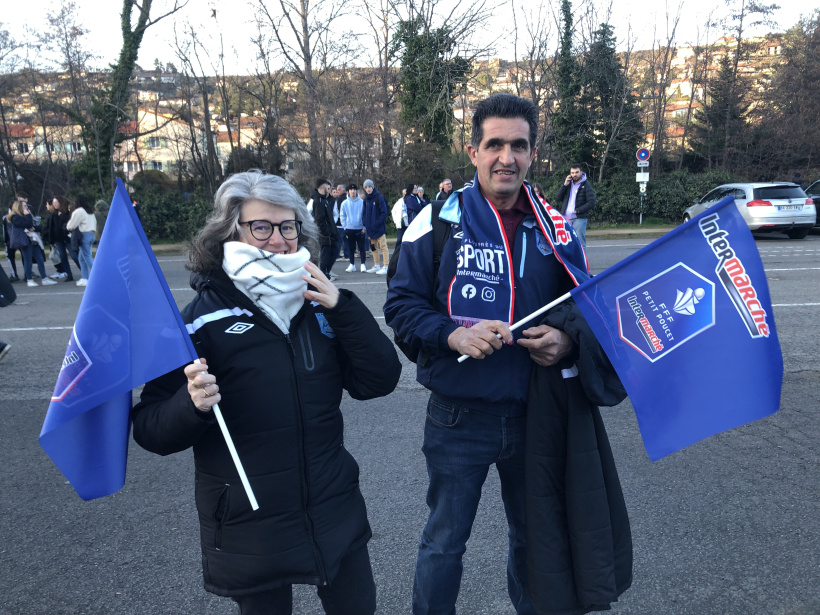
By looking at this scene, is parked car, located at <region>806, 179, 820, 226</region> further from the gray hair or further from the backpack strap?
the gray hair

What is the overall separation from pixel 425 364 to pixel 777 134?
32.6 meters

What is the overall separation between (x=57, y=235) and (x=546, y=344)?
42.8 feet

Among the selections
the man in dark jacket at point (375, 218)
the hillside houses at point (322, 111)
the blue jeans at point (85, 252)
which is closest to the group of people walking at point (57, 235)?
the blue jeans at point (85, 252)

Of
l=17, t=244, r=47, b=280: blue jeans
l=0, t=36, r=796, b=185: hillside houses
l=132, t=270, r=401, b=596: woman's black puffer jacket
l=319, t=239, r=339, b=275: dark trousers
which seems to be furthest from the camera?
l=0, t=36, r=796, b=185: hillside houses

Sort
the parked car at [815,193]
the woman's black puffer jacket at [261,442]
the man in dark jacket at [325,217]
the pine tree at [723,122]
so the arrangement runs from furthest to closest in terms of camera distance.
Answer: the pine tree at [723,122] < the parked car at [815,193] < the man in dark jacket at [325,217] < the woman's black puffer jacket at [261,442]

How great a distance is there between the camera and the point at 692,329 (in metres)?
2.10

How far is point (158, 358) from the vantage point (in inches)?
72.7

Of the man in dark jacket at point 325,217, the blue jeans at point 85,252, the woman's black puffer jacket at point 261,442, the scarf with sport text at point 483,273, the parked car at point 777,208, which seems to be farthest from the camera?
the parked car at point 777,208

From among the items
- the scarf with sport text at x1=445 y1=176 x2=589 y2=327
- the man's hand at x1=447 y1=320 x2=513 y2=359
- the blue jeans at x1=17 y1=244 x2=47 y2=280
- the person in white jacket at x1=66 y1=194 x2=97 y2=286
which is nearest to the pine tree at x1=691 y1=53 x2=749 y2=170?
the person in white jacket at x1=66 y1=194 x2=97 y2=286

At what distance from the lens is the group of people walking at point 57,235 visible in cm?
1220

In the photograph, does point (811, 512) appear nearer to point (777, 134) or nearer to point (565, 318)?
point (565, 318)

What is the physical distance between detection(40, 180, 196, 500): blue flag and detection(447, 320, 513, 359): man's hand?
2.56 feet

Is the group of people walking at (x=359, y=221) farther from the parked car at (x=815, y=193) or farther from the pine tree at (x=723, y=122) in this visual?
the pine tree at (x=723, y=122)

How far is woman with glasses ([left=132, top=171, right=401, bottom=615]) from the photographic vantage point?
188cm
